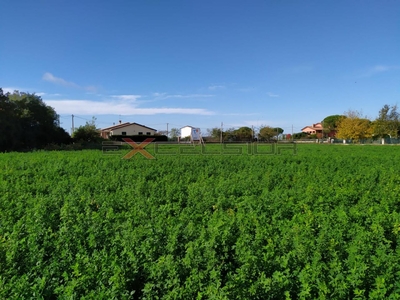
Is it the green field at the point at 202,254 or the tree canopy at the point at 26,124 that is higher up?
the tree canopy at the point at 26,124

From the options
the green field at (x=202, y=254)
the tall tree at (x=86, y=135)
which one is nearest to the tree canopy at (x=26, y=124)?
the tall tree at (x=86, y=135)

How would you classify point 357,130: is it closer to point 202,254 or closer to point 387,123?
point 387,123

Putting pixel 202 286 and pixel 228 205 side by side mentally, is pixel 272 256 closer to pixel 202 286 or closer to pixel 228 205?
pixel 202 286

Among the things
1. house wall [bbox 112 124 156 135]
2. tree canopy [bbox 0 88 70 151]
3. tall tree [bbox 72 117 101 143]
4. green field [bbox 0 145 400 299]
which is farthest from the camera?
house wall [bbox 112 124 156 135]

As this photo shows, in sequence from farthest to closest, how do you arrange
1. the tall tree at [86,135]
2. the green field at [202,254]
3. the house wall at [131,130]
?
the house wall at [131,130], the tall tree at [86,135], the green field at [202,254]

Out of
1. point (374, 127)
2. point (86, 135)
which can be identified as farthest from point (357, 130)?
point (86, 135)

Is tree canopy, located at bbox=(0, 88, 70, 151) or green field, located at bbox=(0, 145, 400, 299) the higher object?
tree canopy, located at bbox=(0, 88, 70, 151)

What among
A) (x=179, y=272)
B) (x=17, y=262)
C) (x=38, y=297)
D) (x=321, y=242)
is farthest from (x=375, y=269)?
(x=17, y=262)

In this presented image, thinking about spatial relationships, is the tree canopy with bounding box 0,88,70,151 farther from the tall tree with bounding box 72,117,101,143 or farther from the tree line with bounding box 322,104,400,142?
the tree line with bounding box 322,104,400,142

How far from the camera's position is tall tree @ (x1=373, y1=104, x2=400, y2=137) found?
1935 inches

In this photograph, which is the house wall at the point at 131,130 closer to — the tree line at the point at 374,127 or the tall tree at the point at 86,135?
the tall tree at the point at 86,135

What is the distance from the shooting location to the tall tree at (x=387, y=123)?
49156 millimetres

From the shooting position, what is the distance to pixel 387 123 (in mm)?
49250

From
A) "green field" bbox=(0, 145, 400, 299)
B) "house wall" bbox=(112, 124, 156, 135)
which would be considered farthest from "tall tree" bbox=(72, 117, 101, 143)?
"green field" bbox=(0, 145, 400, 299)
